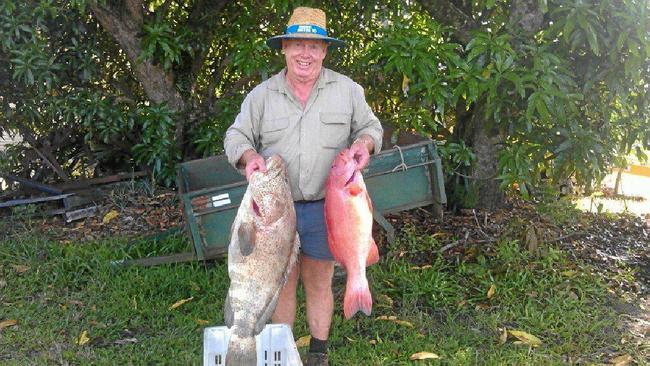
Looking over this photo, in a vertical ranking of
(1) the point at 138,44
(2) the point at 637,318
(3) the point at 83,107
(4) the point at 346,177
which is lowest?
(2) the point at 637,318

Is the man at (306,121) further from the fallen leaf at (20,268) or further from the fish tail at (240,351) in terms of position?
the fallen leaf at (20,268)

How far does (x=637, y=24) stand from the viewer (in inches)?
194

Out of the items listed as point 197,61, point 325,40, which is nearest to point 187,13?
point 197,61

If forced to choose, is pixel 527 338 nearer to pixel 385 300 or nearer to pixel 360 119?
pixel 385 300

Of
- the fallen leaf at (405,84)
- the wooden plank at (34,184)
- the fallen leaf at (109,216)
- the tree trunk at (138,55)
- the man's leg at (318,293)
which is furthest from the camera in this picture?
the wooden plank at (34,184)

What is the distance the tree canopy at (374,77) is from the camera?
513cm

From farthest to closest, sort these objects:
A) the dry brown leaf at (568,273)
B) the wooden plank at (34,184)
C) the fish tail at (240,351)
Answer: the wooden plank at (34,184)
the dry brown leaf at (568,273)
the fish tail at (240,351)

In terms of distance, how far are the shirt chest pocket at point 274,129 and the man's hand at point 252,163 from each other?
0.79 feet

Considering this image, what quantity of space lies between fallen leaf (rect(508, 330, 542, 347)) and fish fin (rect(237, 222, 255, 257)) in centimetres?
237

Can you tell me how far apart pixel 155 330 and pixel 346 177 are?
237 centimetres

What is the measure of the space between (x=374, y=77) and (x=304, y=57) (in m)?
2.83

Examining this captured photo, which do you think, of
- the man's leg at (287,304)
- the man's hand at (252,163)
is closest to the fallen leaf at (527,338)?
the man's leg at (287,304)

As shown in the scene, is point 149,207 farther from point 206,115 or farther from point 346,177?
point 346,177

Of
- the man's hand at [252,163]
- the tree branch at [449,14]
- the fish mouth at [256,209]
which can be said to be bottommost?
the fish mouth at [256,209]
